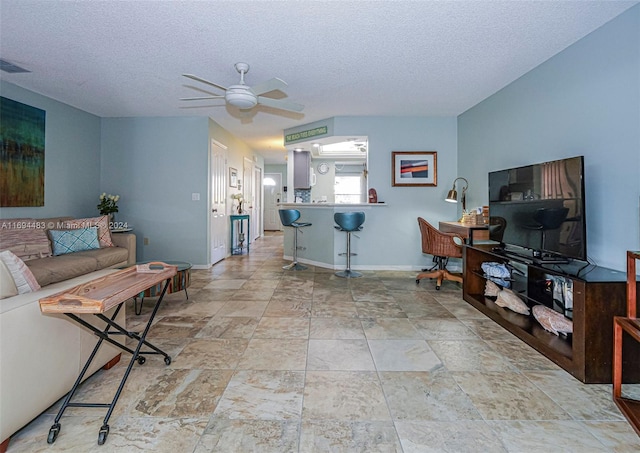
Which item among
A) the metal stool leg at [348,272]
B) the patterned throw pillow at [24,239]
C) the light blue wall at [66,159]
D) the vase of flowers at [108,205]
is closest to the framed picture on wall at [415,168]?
the metal stool leg at [348,272]

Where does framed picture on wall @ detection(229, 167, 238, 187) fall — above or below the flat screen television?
above

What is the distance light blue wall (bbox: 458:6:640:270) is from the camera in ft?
7.21

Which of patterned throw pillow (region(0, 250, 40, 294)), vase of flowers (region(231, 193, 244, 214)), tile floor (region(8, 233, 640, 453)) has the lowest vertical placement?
tile floor (region(8, 233, 640, 453))

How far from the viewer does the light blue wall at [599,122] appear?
86.5 inches

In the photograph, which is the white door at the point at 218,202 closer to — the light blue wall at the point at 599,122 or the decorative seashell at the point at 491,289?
the decorative seashell at the point at 491,289

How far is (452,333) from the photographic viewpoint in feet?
8.26

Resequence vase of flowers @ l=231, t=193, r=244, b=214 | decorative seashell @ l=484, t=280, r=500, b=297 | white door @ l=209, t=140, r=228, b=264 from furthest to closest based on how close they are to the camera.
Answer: vase of flowers @ l=231, t=193, r=244, b=214
white door @ l=209, t=140, r=228, b=264
decorative seashell @ l=484, t=280, r=500, b=297

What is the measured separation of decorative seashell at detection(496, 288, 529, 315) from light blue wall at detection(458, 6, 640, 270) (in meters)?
0.67

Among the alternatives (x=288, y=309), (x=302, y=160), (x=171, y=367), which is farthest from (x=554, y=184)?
(x=302, y=160)

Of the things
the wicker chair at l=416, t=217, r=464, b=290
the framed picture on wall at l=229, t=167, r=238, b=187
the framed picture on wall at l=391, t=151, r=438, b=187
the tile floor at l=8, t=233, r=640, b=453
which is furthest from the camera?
the framed picture on wall at l=229, t=167, r=238, b=187

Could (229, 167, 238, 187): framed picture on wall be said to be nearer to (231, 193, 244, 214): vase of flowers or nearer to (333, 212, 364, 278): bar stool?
(231, 193, 244, 214): vase of flowers

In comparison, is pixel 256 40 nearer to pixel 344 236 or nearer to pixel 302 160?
pixel 344 236

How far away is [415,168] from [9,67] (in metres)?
5.24

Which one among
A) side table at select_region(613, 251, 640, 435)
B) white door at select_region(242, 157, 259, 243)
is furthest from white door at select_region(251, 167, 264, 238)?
side table at select_region(613, 251, 640, 435)
